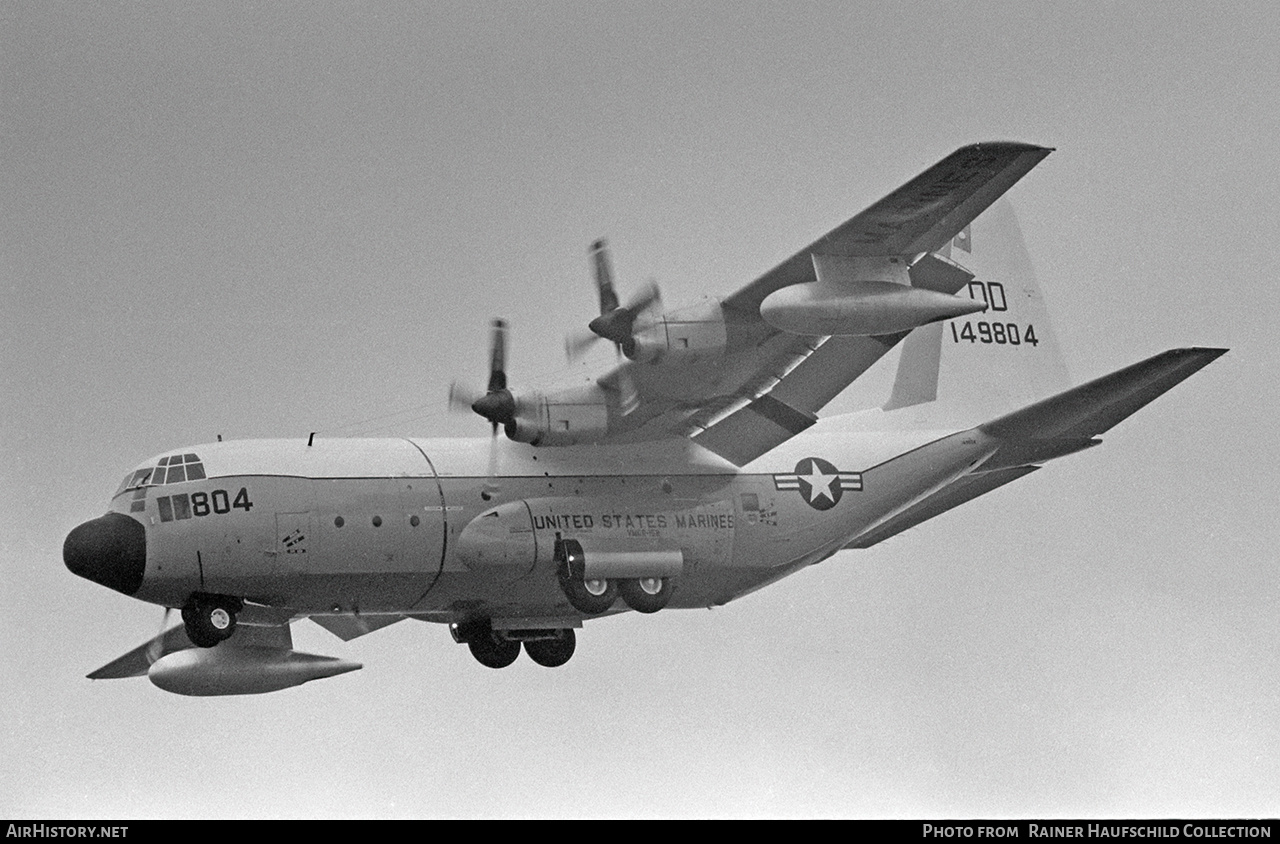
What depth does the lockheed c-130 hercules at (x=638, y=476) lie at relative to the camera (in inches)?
933

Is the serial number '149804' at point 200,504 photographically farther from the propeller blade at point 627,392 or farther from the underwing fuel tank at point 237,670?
the propeller blade at point 627,392

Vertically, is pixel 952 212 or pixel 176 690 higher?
pixel 952 212

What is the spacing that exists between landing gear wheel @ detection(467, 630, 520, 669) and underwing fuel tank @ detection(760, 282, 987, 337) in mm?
6226

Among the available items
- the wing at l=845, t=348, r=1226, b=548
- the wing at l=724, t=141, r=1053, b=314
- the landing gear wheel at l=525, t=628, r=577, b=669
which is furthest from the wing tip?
the landing gear wheel at l=525, t=628, r=577, b=669

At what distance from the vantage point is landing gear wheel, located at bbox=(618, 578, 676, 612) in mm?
25531

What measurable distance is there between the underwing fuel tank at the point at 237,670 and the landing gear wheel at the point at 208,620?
6.43 ft

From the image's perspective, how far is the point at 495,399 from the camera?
25.1 metres

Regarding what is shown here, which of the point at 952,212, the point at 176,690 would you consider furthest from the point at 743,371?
the point at 176,690

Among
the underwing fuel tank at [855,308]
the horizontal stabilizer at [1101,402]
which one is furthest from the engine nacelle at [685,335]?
the horizontal stabilizer at [1101,402]

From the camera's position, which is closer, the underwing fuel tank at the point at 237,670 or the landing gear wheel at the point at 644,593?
the landing gear wheel at the point at 644,593

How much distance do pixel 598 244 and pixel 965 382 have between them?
19.3 ft
